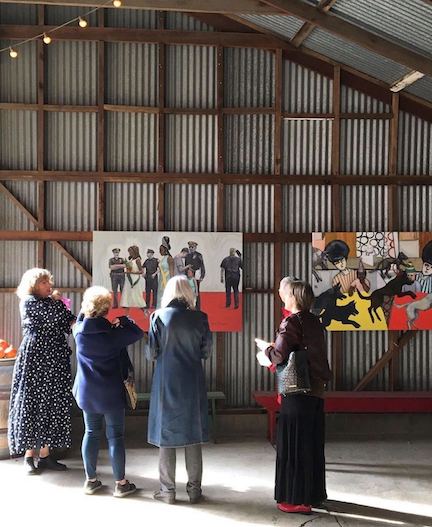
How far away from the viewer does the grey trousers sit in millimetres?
5555

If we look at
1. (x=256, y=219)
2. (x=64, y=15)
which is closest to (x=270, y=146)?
(x=256, y=219)

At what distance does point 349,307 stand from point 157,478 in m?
3.26

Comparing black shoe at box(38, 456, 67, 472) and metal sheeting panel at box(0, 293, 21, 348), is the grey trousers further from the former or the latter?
metal sheeting panel at box(0, 293, 21, 348)

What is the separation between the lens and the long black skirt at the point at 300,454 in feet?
17.5

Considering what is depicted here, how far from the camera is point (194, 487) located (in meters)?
5.63

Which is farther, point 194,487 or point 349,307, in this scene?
point 349,307

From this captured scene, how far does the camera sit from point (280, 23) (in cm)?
791

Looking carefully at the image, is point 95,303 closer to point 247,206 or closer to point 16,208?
point 16,208

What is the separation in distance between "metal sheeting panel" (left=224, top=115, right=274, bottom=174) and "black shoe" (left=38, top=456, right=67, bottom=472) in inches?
153

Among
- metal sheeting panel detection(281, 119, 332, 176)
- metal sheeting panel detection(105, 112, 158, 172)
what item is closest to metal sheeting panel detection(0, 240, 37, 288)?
metal sheeting panel detection(105, 112, 158, 172)

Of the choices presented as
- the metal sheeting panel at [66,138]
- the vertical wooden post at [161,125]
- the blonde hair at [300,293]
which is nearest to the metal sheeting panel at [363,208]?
the vertical wooden post at [161,125]

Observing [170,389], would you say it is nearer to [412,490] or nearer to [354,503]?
[354,503]

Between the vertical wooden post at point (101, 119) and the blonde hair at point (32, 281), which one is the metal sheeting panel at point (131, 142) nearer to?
the vertical wooden post at point (101, 119)

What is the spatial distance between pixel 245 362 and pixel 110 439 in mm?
3071
